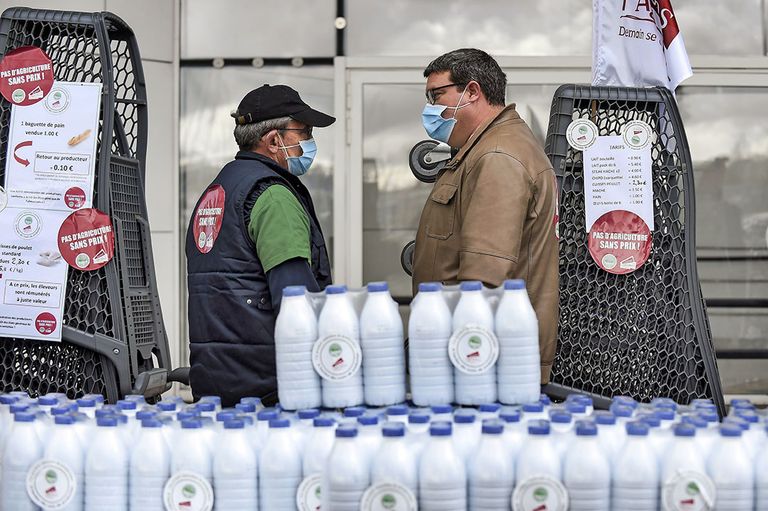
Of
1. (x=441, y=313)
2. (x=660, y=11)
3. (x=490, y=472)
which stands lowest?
(x=490, y=472)

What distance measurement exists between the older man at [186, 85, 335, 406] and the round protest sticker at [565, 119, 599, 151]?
118 cm

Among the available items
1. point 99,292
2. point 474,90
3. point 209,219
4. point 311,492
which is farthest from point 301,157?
point 311,492

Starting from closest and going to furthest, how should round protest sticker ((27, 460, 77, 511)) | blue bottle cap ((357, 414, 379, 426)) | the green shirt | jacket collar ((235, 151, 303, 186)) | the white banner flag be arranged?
1. blue bottle cap ((357, 414, 379, 426))
2. round protest sticker ((27, 460, 77, 511))
3. the green shirt
4. jacket collar ((235, 151, 303, 186))
5. the white banner flag

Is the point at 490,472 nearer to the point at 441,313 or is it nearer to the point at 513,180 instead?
the point at 441,313

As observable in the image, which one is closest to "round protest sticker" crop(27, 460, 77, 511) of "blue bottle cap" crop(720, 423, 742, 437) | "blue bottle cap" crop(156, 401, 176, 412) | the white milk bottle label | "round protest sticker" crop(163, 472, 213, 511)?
"round protest sticker" crop(163, 472, 213, 511)

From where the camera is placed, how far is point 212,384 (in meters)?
3.91

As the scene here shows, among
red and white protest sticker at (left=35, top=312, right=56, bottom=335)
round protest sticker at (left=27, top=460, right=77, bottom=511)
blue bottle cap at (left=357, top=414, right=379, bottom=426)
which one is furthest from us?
red and white protest sticker at (left=35, top=312, right=56, bottom=335)

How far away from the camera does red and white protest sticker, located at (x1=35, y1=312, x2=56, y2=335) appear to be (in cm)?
430

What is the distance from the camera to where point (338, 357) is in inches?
126

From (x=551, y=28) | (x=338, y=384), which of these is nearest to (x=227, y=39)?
(x=551, y=28)

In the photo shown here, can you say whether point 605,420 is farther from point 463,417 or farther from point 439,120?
point 439,120

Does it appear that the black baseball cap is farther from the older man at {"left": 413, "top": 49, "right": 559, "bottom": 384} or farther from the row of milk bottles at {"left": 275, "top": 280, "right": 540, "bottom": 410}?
the row of milk bottles at {"left": 275, "top": 280, "right": 540, "bottom": 410}

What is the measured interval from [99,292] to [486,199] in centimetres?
164

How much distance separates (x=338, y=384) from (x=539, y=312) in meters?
1.05
